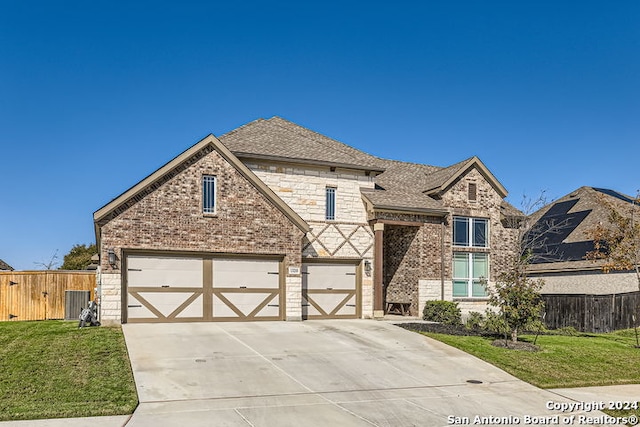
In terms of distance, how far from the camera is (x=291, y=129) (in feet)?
85.2

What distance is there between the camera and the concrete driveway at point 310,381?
10.0 meters

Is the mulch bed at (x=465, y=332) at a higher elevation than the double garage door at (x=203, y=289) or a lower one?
lower

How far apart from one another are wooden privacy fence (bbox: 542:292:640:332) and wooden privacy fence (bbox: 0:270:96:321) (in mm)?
19931

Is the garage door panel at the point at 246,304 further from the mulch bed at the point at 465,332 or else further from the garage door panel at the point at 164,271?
the mulch bed at the point at 465,332

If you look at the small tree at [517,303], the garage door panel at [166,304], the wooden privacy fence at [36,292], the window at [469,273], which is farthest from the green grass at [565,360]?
the wooden privacy fence at [36,292]

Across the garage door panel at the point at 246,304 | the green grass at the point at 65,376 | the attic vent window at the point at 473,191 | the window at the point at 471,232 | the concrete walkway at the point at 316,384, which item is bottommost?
the concrete walkway at the point at 316,384

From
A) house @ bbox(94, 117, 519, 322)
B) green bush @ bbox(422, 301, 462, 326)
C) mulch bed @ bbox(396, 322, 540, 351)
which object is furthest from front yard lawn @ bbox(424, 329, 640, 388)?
house @ bbox(94, 117, 519, 322)

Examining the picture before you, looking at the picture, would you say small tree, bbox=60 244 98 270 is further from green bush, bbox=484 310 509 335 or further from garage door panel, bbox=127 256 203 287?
green bush, bbox=484 310 509 335

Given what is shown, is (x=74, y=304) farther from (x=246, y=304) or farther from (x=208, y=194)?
(x=208, y=194)

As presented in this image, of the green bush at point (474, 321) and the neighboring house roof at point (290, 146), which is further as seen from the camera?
the green bush at point (474, 321)

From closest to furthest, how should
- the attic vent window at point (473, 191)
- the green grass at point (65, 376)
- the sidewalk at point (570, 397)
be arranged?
the sidewalk at point (570, 397) < the green grass at point (65, 376) < the attic vent window at point (473, 191)

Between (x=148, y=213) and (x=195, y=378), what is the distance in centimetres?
799

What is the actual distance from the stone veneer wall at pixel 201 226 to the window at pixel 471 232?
8.08 metres

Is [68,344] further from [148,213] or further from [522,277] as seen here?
[522,277]
